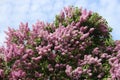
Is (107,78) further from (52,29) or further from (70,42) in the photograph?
(52,29)

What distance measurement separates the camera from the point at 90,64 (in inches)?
715

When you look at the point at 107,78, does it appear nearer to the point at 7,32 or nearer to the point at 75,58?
the point at 75,58

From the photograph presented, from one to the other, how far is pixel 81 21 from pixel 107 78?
353 centimetres

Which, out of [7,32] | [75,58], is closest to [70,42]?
[75,58]

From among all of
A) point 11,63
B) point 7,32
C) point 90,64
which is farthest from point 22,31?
point 90,64

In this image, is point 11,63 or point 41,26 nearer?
point 11,63

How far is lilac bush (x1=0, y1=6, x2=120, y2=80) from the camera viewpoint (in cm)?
1753

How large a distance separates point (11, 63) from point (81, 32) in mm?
3869

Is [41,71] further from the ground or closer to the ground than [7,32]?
closer to the ground

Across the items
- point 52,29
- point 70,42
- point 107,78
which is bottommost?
point 107,78

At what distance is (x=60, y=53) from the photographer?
18.2 m

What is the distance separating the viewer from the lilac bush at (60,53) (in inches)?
690

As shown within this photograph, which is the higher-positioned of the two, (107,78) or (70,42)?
(70,42)

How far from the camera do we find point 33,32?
60.9ft
